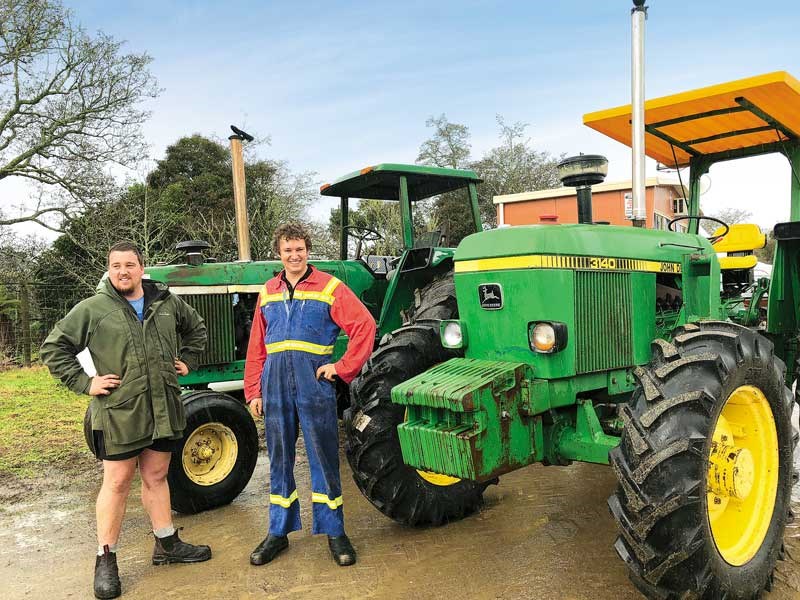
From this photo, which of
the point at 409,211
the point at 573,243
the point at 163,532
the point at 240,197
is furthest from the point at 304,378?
the point at 240,197

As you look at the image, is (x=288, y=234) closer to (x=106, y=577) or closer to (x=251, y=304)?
(x=106, y=577)

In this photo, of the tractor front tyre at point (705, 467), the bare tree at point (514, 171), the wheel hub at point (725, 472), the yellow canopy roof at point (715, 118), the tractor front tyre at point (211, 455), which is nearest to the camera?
the tractor front tyre at point (705, 467)

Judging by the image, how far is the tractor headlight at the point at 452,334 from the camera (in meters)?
3.71

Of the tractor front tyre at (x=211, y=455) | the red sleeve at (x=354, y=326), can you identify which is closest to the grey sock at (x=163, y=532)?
the tractor front tyre at (x=211, y=455)

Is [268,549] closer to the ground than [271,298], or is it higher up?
closer to the ground

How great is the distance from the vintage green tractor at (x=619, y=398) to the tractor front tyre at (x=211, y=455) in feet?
4.18

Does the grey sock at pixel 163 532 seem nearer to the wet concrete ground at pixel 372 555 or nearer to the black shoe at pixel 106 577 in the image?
the wet concrete ground at pixel 372 555

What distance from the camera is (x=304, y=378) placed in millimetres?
3656

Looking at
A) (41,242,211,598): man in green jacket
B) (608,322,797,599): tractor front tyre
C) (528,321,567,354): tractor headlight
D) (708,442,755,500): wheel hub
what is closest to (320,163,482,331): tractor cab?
(528,321,567,354): tractor headlight

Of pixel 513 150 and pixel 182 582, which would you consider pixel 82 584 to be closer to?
pixel 182 582

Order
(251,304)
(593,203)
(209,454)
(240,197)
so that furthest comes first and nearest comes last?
(593,203) → (240,197) → (251,304) → (209,454)

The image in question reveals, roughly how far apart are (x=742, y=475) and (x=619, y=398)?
829 mm

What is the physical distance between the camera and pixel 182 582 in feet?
11.5

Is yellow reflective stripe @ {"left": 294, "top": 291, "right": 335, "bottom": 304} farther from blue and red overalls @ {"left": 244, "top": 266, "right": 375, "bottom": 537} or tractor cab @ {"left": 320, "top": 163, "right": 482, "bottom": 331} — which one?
tractor cab @ {"left": 320, "top": 163, "right": 482, "bottom": 331}
